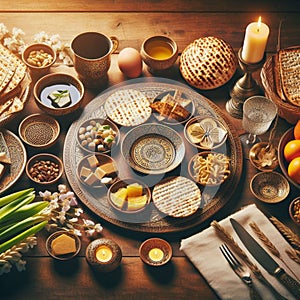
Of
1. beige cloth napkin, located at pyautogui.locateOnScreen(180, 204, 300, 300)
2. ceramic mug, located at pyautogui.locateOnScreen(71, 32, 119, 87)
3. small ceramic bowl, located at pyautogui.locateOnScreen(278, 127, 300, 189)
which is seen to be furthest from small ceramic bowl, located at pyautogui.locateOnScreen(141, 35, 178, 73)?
beige cloth napkin, located at pyautogui.locateOnScreen(180, 204, 300, 300)

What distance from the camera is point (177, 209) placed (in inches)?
74.1

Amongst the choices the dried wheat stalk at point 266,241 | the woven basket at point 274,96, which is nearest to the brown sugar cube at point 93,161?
the dried wheat stalk at point 266,241

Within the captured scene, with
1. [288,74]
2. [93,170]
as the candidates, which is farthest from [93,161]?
[288,74]

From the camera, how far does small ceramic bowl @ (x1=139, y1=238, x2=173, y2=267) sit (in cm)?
182

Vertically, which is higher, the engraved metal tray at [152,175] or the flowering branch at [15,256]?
the engraved metal tray at [152,175]

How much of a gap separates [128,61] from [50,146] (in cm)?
41

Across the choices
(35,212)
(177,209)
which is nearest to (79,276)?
(35,212)

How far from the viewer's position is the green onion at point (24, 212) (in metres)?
1.78

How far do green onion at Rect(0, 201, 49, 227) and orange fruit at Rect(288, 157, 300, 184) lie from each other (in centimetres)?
77

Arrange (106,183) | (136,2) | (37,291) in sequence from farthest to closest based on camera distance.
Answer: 1. (136,2)
2. (106,183)
3. (37,291)

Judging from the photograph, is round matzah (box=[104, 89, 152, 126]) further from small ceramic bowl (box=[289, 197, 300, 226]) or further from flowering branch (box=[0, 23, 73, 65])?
small ceramic bowl (box=[289, 197, 300, 226])

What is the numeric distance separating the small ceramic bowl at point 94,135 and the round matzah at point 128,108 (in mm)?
33

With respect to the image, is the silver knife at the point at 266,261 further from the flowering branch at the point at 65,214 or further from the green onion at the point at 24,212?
the green onion at the point at 24,212

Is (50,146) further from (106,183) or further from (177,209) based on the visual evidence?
(177,209)
